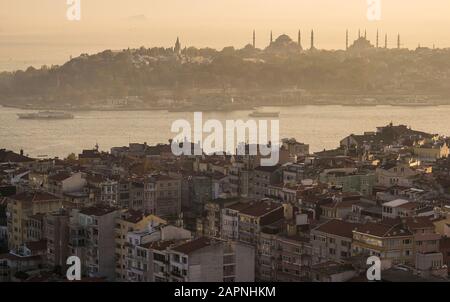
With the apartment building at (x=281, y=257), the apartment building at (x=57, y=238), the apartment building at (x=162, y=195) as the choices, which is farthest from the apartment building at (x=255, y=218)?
the apartment building at (x=162, y=195)

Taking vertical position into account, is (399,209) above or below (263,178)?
above

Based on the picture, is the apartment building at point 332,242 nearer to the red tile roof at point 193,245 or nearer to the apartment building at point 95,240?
the red tile roof at point 193,245

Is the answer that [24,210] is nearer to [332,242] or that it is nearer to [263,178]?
[332,242]

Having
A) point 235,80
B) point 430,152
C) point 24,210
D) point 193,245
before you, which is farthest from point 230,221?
point 235,80

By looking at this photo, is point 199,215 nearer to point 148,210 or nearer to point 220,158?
point 148,210

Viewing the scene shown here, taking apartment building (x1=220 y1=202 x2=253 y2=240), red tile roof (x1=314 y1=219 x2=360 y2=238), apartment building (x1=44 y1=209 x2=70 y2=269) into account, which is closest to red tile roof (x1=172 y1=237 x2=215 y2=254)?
red tile roof (x1=314 y1=219 x2=360 y2=238)
